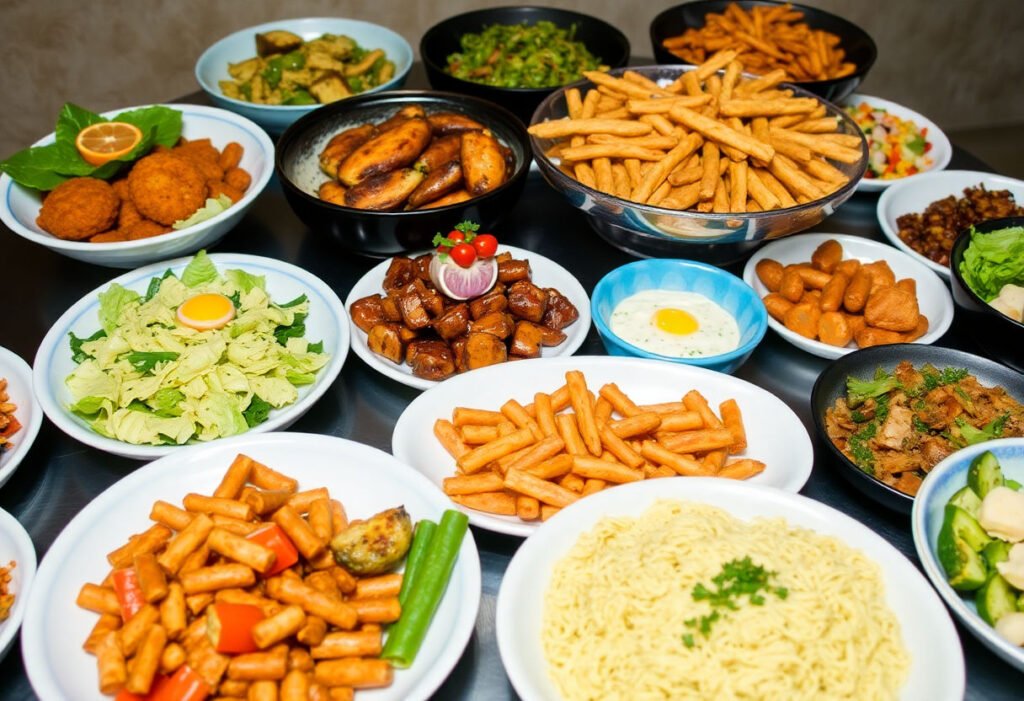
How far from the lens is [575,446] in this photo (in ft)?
9.01

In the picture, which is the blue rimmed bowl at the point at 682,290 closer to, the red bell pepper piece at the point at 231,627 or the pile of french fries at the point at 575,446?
the pile of french fries at the point at 575,446

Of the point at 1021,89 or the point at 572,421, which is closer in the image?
the point at 572,421

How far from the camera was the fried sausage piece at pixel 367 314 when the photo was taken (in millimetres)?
3211

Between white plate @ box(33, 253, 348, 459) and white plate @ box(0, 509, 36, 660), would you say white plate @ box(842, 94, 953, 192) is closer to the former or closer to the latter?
white plate @ box(33, 253, 348, 459)

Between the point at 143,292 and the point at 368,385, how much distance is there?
1.08 metres

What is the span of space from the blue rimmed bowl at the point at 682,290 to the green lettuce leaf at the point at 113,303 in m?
1.91

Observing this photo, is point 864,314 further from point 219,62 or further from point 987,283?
point 219,62

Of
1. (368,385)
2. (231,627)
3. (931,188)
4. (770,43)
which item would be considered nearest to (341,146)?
(368,385)

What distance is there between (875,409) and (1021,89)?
26.5 ft

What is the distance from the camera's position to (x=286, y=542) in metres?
2.22

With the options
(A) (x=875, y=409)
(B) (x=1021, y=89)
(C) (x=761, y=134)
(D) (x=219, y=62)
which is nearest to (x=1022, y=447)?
(A) (x=875, y=409)

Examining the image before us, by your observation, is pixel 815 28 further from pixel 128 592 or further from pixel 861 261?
pixel 128 592

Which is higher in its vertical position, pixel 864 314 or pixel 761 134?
pixel 761 134

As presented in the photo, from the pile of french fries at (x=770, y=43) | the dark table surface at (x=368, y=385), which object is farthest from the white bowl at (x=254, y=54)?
the pile of french fries at (x=770, y=43)
